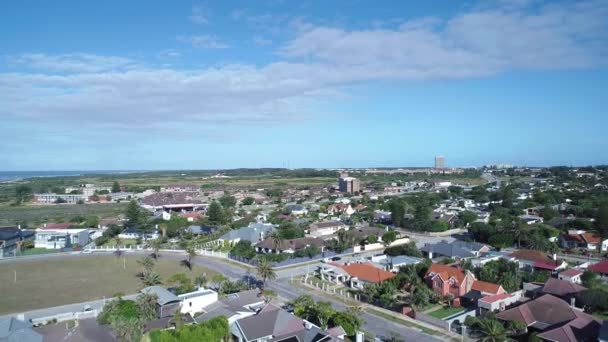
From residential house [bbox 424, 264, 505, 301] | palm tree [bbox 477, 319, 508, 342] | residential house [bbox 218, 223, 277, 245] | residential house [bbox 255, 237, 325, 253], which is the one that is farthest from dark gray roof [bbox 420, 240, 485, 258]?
residential house [bbox 218, 223, 277, 245]

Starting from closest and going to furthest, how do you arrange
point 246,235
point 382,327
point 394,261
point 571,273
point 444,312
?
1. point 382,327
2. point 444,312
3. point 571,273
4. point 394,261
5. point 246,235

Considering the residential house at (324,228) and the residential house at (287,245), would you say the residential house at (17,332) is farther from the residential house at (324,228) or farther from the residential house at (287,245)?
the residential house at (324,228)

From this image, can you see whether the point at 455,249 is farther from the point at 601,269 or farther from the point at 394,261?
the point at 601,269

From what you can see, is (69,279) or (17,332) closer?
(17,332)

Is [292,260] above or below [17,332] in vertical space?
below

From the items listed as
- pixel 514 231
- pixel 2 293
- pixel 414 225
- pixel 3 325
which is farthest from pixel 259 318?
pixel 414 225

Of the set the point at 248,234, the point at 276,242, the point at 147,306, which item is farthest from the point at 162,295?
the point at 248,234
